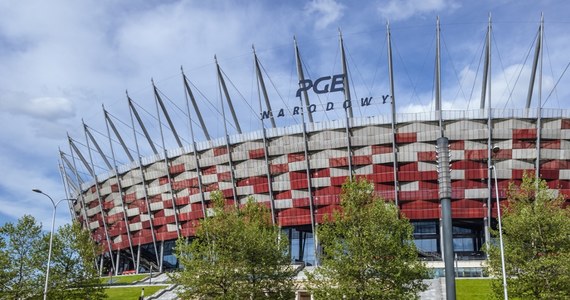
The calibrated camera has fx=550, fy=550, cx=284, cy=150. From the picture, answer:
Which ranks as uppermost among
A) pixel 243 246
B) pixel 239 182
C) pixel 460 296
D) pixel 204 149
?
pixel 204 149

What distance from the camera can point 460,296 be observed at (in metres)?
56.6

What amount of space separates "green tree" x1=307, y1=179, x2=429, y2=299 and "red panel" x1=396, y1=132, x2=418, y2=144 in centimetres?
4522

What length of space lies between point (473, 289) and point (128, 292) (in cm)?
4304

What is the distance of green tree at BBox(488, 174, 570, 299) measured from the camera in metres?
39.8

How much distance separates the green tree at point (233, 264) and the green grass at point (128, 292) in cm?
2753

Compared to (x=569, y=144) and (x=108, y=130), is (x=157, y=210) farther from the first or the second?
(x=569, y=144)

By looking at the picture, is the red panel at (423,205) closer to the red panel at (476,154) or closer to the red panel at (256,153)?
the red panel at (476,154)

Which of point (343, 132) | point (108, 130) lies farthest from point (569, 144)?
point (108, 130)

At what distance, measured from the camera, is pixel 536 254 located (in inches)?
1644

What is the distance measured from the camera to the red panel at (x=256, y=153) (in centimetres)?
9194

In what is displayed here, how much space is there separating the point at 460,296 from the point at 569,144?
3840 cm

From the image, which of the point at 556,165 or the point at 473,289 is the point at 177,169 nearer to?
the point at 473,289

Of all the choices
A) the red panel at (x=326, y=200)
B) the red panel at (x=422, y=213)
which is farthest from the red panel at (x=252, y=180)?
the red panel at (x=422, y=213)

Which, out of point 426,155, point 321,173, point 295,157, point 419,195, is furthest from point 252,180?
point 426,155
